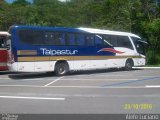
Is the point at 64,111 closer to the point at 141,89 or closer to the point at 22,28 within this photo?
the point at 141,89

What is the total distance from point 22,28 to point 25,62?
1832mm

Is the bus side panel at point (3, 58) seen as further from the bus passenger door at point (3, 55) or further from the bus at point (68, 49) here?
the bus at point (68, 49)

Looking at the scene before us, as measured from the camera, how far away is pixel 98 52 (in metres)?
24.8

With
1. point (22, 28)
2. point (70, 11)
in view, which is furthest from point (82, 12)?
point (22, 28)

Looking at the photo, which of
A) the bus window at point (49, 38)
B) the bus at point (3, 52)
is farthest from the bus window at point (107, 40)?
the bus at point (3, 52)

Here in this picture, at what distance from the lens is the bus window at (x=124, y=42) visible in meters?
26.6

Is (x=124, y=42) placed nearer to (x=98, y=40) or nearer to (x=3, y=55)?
(x=98, y=40)

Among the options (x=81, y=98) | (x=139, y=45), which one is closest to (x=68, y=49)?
(x=139, y=45)

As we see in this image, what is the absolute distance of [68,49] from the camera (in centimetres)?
2289

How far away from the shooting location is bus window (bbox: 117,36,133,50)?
2658cm

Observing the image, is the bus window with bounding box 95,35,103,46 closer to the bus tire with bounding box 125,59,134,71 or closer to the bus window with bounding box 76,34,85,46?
the bus window with bounding box 76,34,85,46

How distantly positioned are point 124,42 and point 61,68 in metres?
6.30

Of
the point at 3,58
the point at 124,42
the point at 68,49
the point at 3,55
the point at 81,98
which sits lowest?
the point at 81,98

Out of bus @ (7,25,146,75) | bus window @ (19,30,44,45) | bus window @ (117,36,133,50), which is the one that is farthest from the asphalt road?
bus window @ (117,36,133,50)
